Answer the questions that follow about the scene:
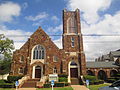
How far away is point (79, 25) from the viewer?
35.2 meters

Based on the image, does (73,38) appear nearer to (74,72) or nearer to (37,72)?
(74,72)

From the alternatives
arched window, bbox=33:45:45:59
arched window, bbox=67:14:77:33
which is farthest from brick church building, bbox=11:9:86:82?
arched window, bbox=67:14:77:33

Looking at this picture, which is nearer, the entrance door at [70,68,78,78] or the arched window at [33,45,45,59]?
the entrance door at [70,68,78,78]

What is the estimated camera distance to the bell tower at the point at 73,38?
105 ft

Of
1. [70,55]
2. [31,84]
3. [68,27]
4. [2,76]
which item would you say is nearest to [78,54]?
[70,55]

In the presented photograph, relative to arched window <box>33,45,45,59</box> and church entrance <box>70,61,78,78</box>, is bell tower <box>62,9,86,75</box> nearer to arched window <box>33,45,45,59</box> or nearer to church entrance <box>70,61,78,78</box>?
church entrance <box>70,61,78,78</box>

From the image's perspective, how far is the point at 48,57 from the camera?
31688 millimetres

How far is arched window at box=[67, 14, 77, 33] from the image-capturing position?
35.3 meters

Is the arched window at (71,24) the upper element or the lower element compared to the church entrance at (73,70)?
upper

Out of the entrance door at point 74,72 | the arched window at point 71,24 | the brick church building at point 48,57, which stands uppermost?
the arched window at point 71,24

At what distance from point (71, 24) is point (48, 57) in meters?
11.8

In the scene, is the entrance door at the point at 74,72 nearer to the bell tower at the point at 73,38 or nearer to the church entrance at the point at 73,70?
the church entrance at the point at 73,70

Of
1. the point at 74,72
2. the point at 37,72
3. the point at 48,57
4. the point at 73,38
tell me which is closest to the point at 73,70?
the point at 74,72

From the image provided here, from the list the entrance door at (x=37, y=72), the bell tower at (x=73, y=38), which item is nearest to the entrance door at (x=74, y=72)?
the bell tower at (x=73, y=38)
